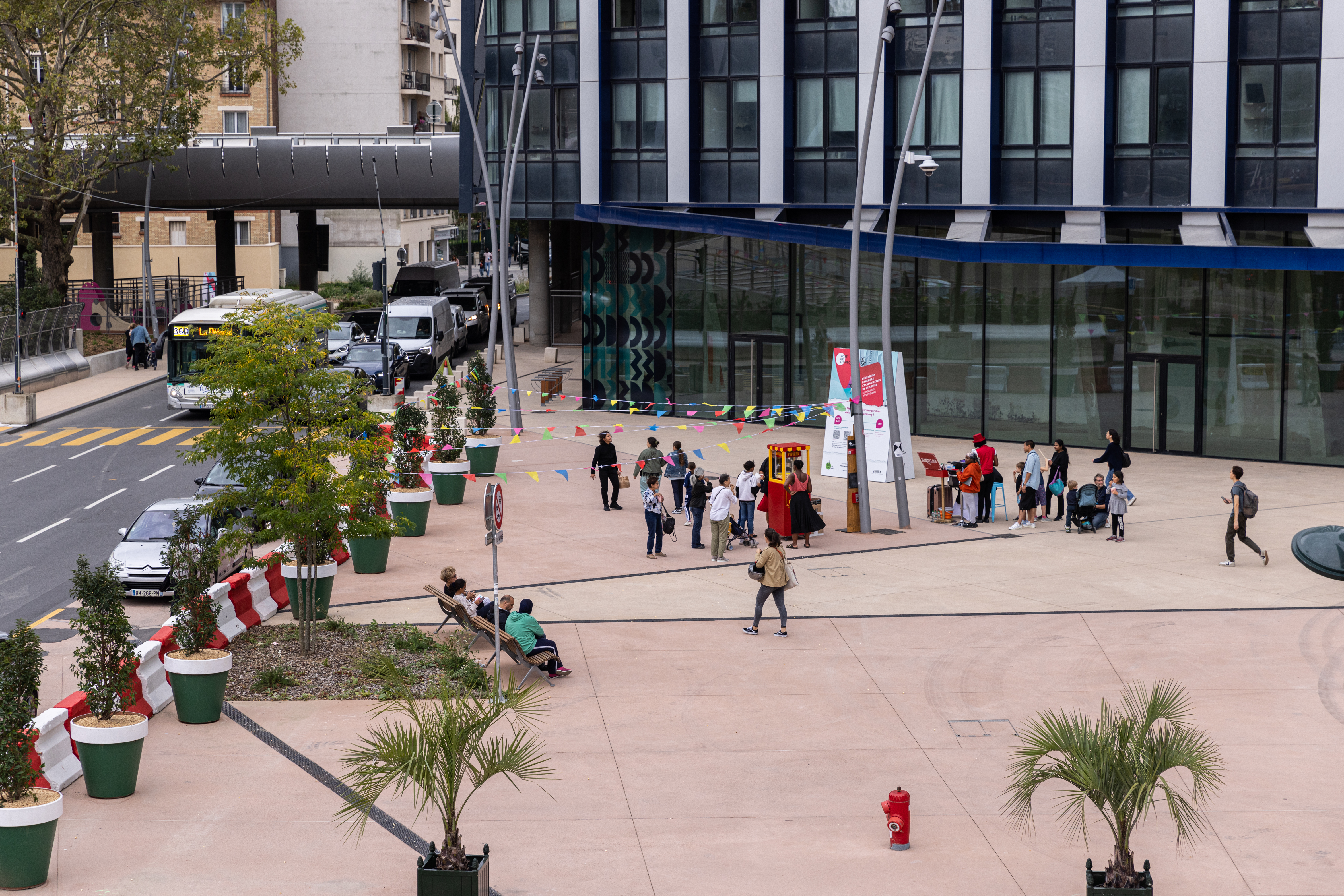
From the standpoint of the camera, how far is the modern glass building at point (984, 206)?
33000 mm

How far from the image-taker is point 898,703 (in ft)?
52.5

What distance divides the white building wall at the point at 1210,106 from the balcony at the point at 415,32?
65.7 metres

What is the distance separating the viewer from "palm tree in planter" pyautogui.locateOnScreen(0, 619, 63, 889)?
11.0 meters

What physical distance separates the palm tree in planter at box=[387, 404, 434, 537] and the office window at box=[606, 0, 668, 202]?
14.7 m

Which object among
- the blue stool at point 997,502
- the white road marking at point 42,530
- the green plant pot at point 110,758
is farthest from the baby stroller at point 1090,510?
the white road marking at point 42,530

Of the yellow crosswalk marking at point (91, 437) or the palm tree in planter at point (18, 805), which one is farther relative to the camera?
the yellow crosswalk marking at point (91, 437)

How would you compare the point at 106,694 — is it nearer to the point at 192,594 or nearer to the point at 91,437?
the point at 192,594

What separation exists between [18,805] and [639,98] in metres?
31.8

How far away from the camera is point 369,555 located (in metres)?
22.5

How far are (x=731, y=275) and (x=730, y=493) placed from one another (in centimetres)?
1666

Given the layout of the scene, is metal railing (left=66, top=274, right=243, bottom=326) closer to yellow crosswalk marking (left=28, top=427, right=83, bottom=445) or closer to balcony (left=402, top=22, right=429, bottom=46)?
yellow crosswalk marking (left=28, top=427, right=83, bottom=445)

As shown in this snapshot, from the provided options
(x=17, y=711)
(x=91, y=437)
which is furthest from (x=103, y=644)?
(x=91, y=437)

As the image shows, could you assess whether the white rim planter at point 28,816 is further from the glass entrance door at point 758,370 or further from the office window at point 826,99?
the office window at point 826,99

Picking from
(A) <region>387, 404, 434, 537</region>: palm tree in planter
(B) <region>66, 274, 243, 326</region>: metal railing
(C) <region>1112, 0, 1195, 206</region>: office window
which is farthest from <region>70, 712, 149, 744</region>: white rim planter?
(B) <region>66, 274, 243, 326</region>: metal railing
